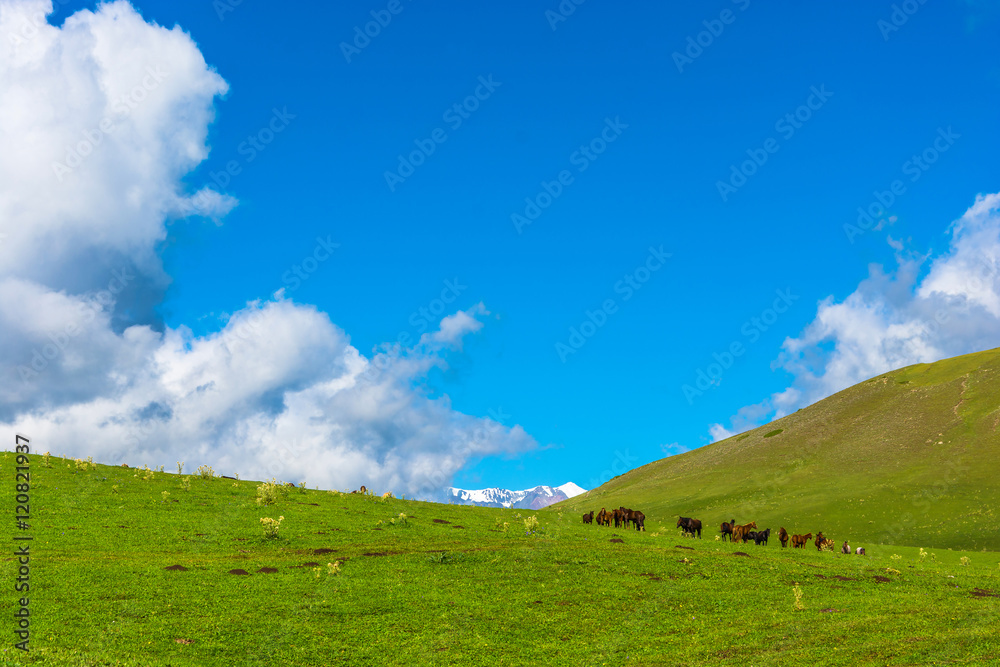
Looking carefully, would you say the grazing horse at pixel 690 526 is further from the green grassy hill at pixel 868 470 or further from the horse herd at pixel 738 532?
the green grassy hill at pixel 868 470

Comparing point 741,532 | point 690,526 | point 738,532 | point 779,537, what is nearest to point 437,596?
point 738,532

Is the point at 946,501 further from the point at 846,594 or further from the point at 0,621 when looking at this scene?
the point at 0,621

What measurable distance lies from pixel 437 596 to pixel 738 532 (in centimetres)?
3217

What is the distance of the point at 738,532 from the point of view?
170 feet

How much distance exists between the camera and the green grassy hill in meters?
83.1

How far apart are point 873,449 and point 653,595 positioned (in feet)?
342

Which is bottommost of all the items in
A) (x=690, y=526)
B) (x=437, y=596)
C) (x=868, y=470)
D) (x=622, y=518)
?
(x=437, y=596)

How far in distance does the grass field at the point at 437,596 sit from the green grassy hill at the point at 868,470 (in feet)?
136

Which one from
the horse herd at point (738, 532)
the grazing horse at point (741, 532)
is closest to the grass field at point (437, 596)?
the grazing horse at point (741, 532)

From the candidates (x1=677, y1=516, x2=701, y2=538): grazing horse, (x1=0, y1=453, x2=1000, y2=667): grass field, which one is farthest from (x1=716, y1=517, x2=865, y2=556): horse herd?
(x1=0, y1=453, x2=1000, y2=667): grass field

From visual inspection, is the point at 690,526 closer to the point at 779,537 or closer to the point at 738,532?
the point at 738,532

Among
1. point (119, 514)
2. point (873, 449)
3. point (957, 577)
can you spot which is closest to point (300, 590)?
point (119, 514)

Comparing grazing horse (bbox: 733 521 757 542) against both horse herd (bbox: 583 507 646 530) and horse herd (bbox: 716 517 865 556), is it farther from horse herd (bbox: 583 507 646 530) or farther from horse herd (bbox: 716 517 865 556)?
horse herd (bbox: 583 507 646 530)

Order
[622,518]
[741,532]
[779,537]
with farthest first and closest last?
[622,518], [779,537], [741,532]
